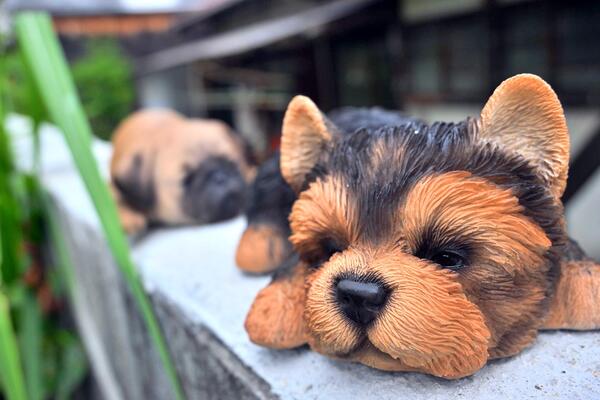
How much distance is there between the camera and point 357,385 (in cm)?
67

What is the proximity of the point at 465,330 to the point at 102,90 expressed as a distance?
7.44 meters

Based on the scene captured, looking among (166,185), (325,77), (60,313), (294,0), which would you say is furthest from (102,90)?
(166,185)

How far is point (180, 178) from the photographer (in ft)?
4.71

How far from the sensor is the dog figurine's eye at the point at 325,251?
651mm

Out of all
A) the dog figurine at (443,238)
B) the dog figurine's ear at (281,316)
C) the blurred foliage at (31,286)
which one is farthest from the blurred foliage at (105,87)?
the dog figurine at (443,238)

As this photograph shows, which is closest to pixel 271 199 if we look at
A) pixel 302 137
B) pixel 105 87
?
pixel 302 137

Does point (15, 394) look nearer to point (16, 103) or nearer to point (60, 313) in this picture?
point (60, 313)

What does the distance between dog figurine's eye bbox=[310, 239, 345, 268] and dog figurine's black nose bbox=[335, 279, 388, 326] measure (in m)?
0.06

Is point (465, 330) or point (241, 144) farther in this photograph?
point (241, 144)

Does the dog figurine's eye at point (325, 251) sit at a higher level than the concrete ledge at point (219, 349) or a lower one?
higher

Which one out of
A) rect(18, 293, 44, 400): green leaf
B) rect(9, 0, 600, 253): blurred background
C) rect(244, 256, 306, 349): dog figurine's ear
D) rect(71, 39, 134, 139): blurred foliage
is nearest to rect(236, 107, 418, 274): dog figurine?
rect(244, 256, 306, 349): dog figurine's ear

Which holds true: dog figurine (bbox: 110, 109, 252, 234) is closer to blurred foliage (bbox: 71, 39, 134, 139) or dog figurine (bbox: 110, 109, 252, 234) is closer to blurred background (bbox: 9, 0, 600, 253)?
blurred background (bbox: 9, 0, 600, 253)

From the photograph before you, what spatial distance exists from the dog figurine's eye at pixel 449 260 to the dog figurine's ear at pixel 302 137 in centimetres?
22

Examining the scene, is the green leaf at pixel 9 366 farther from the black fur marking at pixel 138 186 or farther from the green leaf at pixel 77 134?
the black fur marking at pixel 138 186
